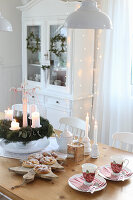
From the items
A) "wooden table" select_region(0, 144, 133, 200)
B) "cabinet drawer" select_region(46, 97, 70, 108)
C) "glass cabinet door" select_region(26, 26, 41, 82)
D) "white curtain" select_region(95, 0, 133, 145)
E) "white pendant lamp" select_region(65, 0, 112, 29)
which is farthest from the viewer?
"glass cabinet door" select_region(26, 26, 41, 82)

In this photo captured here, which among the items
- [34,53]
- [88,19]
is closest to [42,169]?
[88,19]

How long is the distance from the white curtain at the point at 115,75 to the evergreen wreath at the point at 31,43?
88 cm

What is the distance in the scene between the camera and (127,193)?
1.55 m

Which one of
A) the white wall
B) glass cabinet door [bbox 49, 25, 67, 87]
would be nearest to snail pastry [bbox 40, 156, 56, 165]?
glass cabinet door [bbox 49, 25, 67, 87]

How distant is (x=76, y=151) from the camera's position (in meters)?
1.92

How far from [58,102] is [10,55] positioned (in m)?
1.30

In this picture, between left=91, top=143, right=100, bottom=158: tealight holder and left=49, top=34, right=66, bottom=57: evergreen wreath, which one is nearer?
left=91, top=143, right=100, bottom=158: tealight holder

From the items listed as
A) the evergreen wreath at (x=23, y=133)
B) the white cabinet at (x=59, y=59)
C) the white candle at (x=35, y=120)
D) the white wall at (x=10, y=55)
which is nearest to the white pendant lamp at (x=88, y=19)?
the white candle at (x=35, y=120)

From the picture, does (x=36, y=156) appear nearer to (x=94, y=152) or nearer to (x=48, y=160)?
(x=48, y=160)

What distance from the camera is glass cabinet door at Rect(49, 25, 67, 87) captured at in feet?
11.2

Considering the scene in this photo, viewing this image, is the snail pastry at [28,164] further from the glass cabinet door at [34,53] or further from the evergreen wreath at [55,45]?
A: the glass cabinet door at [34,53]

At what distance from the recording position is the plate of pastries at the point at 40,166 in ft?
5.44

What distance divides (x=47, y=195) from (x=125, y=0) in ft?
7.95

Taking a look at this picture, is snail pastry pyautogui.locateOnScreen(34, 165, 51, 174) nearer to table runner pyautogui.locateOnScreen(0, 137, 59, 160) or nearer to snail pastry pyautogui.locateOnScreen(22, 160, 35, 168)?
snail pastry pyautogui.locateOnScreen(22, 160, 35, 168)
